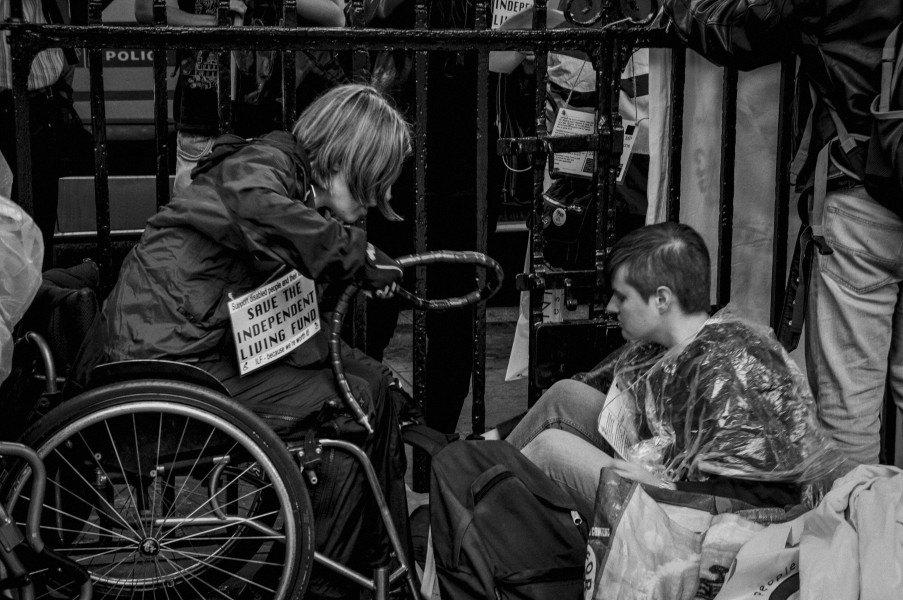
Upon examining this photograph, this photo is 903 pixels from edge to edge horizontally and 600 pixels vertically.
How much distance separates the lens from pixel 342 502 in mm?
2861

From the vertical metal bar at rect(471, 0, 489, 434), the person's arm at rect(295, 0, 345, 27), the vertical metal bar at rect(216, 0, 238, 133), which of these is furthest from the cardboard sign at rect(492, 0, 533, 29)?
the vertical metal bar at rect(216, 0, 238, 133)

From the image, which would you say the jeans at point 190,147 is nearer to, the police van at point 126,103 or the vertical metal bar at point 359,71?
the vertical metal bar at point 359,71

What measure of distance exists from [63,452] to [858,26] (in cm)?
230

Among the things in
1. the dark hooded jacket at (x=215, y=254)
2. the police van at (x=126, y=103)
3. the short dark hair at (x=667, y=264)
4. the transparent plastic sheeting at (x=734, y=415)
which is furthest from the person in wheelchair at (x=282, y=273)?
the police van at (x=126, y=103)

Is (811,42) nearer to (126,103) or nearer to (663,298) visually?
(663,298)

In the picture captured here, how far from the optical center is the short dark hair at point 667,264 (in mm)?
2957

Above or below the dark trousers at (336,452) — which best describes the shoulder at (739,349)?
above

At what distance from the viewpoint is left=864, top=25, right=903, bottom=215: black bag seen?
2.83m

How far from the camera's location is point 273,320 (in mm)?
2885

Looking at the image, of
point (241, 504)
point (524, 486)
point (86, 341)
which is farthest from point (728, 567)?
point (241, 504)

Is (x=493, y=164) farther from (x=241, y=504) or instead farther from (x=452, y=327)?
(x=241, y=504)

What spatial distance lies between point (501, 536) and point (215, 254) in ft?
3.26

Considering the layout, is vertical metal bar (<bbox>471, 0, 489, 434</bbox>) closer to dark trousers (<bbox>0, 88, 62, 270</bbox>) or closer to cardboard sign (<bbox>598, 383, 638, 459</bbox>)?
cardboard sign (<bbox>598, 383, 638, 459</bbox>)

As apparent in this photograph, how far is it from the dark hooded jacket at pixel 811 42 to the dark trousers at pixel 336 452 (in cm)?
135
